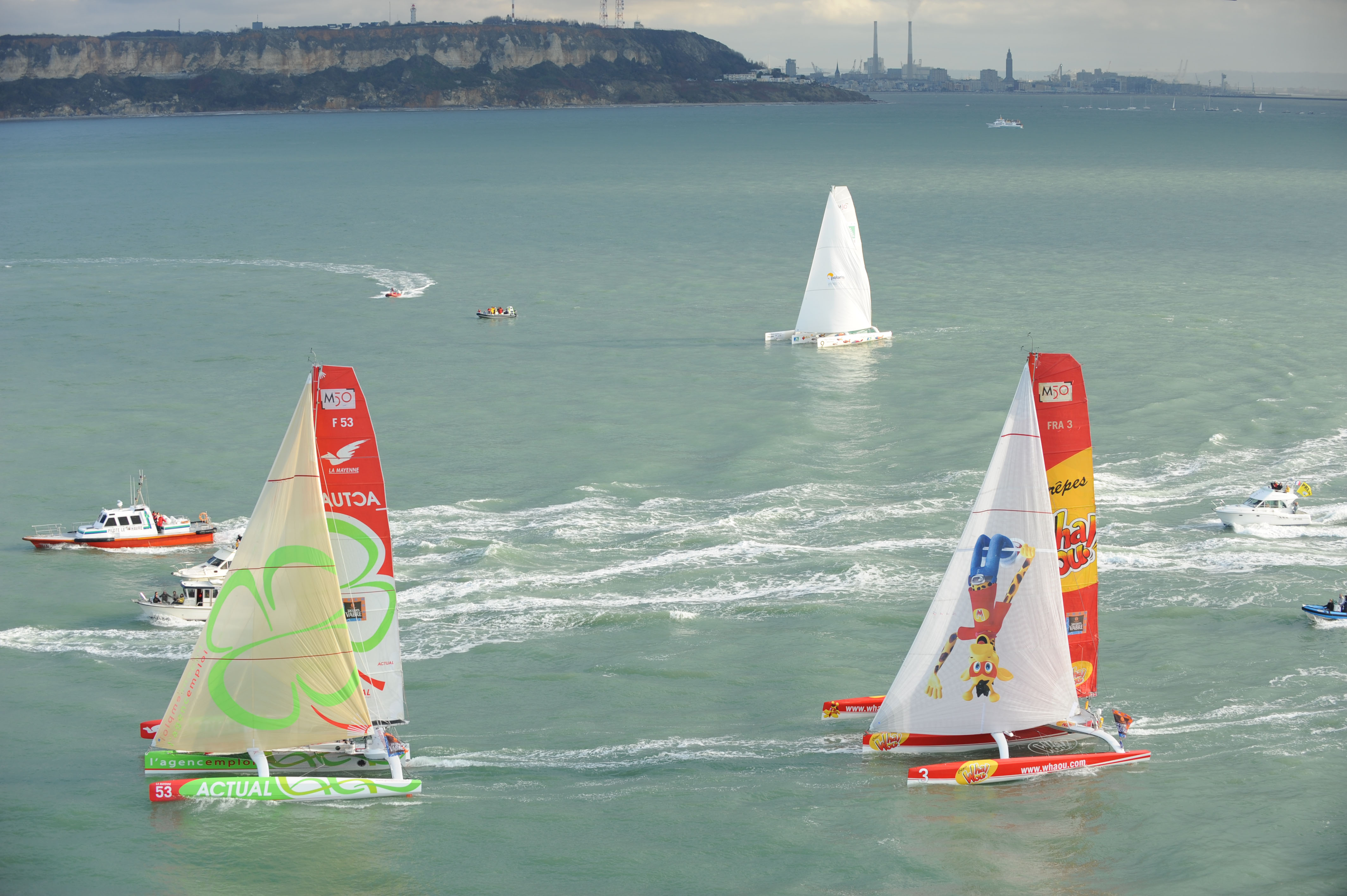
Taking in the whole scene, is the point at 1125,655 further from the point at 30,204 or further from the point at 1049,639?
the point at 30,204

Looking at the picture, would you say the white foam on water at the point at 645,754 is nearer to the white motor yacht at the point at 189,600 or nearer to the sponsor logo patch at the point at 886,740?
the sponsor logo patch at the point at 886,740

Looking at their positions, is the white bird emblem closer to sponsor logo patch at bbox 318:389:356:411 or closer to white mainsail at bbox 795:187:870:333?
sponsor logo patch at bbox 318:389:356:411

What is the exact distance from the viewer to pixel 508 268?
322ft

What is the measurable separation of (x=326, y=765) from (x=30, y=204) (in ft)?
464

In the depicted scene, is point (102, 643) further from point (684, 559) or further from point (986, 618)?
point (986, 618)

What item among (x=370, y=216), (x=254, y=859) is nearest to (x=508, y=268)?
(x=370, y=216)

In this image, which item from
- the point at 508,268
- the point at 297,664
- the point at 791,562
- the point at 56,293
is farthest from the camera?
the point at 508,268

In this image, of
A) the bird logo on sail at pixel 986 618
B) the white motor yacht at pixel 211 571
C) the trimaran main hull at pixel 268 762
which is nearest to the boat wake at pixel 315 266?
the white motor yacht at pixel 211 571

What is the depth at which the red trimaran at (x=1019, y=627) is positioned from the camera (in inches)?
1016

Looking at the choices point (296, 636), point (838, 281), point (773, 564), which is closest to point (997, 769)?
point (296, 636)

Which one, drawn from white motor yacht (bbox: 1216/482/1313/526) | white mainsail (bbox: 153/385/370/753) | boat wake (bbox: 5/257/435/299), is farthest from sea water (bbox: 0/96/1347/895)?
white mainsail (bbox: 153/385/370/753)

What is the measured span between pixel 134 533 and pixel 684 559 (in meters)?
16.5

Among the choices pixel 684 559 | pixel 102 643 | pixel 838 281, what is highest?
pixel 838 281

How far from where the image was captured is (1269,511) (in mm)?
40719
